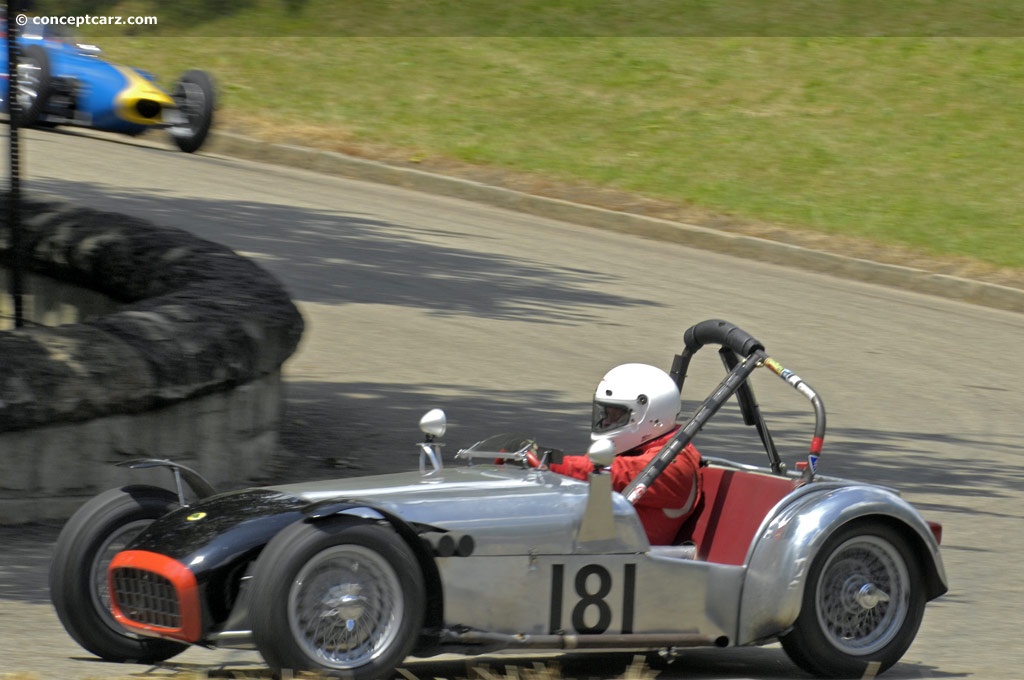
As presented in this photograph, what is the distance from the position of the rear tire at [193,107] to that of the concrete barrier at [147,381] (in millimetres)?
8431

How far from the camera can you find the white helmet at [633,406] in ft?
20.5

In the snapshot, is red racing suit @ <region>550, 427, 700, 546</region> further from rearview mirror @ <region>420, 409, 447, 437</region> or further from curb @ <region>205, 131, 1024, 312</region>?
curb @ <region>205, 131, 1024, 312</region>

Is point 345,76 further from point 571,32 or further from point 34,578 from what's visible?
point 34,578

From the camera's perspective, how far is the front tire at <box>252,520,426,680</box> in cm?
507

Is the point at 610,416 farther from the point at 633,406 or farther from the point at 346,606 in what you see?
the point at 346,606

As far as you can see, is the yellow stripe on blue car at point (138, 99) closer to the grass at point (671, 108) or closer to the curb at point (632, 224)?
the curb at point (632, 224)

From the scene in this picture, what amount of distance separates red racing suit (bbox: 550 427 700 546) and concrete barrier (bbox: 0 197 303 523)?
272 cm

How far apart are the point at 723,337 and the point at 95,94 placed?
536 inches

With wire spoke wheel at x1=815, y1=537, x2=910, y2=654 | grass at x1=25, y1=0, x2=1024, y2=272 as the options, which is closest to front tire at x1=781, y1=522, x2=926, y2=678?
wire spoke wheel at x1=815, y1=537, x2=910, y2=654

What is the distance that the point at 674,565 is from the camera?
19.6 ft

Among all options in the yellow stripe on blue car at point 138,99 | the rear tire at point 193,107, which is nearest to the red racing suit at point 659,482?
the rear tire at point 193,107

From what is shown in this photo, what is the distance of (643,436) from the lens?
6316 millimetres

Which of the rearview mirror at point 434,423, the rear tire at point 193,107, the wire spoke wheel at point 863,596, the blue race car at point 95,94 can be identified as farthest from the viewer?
the rear tire at point 193,107

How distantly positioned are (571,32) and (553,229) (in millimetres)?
7627
